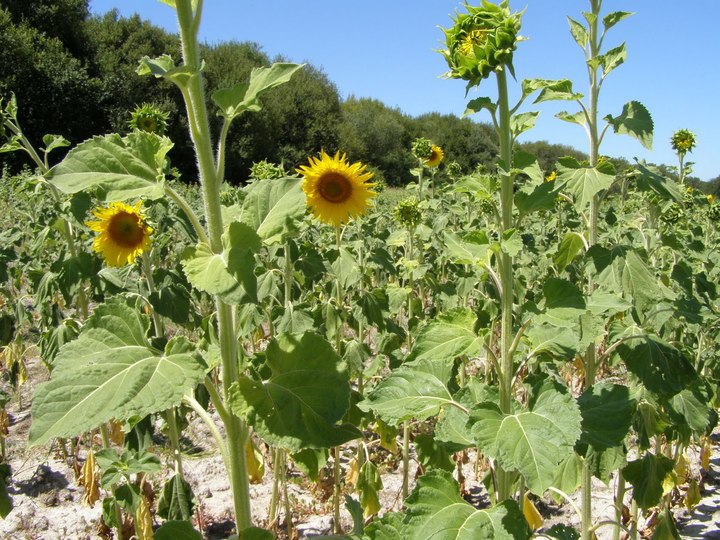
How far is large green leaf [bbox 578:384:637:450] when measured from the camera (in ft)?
5.47

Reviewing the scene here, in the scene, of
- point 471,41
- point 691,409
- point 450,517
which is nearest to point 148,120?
point 471,41

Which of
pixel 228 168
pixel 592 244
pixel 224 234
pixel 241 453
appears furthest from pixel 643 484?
pixel 228 168

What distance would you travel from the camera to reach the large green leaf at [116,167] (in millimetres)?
1237

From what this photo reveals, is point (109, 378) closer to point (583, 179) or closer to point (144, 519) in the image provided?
point (583, 179)

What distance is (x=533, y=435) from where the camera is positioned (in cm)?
144

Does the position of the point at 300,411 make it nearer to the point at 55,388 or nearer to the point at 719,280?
the point at 55,388

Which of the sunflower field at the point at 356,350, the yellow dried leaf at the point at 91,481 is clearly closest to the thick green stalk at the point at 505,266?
the sunflower field at the point at 356,350

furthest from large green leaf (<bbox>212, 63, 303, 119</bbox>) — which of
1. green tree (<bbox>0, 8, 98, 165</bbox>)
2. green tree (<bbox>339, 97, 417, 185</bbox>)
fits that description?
green tree (<bbox>339, 97, 417, 185</bbox>)

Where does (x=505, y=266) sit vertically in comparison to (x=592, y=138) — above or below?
below

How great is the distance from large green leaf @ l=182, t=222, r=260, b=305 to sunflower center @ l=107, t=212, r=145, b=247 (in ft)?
4.64

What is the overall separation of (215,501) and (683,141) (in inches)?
218

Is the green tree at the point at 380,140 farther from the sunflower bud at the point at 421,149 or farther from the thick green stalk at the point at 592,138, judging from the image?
the thick green stalk at the point at 592,138

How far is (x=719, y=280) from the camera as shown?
475 cm

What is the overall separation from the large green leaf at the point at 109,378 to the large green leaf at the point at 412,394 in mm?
650
